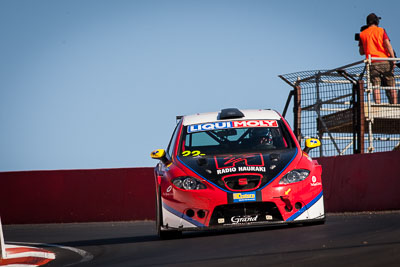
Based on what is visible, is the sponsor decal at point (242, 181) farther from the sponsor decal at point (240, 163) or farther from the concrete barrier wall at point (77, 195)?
the concrete barrier wall at point (77, 195)

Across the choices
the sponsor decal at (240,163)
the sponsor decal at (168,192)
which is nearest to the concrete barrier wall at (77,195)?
the sponsor decal at (168,192)

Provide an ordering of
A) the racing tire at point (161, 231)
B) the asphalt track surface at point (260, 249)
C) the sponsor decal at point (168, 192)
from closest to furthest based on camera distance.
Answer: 1. the asphalt track surface at point (260, 249)
2. the sponsor decal at point (168, 192)
3. the racing tire at point (161, 231)

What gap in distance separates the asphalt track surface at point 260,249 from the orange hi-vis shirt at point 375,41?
6.37 meters

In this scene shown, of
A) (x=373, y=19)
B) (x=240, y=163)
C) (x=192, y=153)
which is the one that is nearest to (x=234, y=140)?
(x=192, y=153)

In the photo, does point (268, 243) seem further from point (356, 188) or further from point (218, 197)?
point (356, 188)

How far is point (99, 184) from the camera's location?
18.9 metres

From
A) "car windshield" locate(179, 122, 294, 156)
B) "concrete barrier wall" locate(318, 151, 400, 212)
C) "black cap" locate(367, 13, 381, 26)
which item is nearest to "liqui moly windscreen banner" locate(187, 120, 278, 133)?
"car windshield" locate(179, 122, 294, 156)

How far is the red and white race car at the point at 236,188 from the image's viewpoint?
9.80 metres

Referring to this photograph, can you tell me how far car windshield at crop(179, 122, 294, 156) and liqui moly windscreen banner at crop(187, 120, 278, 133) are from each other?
32mm

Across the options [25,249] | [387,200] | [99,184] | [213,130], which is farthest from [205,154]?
[99,184]

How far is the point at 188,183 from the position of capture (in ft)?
32.8

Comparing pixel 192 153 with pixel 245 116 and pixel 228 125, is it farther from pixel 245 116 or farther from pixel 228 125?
pixel 245 116

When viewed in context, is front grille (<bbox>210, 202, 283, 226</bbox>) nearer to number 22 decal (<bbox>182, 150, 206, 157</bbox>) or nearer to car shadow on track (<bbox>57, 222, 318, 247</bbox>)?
car shadow on track (<bbox>57, 222, 318, 247</bbox>)

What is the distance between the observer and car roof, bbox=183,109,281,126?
1152 centimetres
